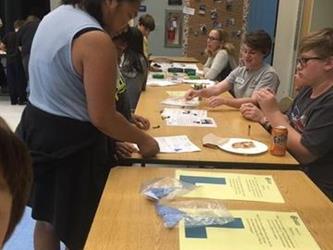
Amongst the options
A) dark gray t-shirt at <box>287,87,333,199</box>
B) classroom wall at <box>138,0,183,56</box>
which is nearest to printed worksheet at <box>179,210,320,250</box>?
dark gray t-shirt at <box>287,87,333,199</box>

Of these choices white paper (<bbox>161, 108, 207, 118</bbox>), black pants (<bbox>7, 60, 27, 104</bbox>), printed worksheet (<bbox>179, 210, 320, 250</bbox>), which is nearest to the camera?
printed worksheet (<bbox>179, 210, 320, 250</bbox>)

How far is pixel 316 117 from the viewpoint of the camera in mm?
1776

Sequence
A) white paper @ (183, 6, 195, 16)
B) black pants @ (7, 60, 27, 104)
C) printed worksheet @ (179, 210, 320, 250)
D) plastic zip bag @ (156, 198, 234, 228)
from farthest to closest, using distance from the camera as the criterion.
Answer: white paper @ (183, 6, 195, 16) → black pants @ (7, 60, 27, 104) → plastic zip bag @ (156, 198, 234, 228) → printed worksheet @ (179, 210, 320, 250)

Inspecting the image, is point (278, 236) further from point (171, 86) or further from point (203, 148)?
point (171, 86)

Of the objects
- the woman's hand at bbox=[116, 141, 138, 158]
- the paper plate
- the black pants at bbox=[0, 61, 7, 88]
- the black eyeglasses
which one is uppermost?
the black eyeglasses

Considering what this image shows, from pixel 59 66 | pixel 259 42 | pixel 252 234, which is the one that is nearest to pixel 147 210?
pixel 252 234

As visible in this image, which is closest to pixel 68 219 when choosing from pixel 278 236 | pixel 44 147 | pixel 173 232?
pixel 44 147

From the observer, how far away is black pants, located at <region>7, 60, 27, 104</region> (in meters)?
5.82

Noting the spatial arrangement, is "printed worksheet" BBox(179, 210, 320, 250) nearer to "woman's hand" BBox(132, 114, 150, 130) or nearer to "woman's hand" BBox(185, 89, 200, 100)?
"woman's hand" BBox(132, 114, 150, 130)

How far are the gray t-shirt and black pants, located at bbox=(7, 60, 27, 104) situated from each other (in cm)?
360

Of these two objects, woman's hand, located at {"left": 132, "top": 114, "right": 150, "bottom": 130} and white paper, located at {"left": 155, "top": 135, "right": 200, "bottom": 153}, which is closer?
white paper, located at {"left": 155, "top": 135, "right": 200, "bottom": 153}

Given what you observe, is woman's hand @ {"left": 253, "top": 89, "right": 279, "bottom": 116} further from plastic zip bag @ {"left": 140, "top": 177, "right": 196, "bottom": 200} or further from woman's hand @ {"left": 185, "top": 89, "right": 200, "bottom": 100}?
woman's hand @ {"left": 185, "top": 89, "right": 200, "bottom": 100}

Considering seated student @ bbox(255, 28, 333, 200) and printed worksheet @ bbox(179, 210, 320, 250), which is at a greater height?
seated student @ bbox(255, 28, 333, 200)

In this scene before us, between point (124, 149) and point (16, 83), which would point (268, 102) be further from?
point (16, 83)
